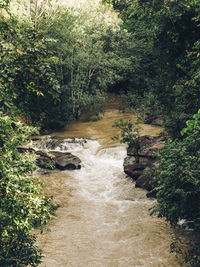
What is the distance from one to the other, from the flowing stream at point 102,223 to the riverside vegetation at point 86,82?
69cm

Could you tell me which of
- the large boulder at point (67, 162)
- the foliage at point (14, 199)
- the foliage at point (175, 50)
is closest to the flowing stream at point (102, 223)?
the large boulder at point (67, 162)

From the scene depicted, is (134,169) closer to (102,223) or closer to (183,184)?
(102,223)

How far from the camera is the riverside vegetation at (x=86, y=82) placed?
357 centimetres

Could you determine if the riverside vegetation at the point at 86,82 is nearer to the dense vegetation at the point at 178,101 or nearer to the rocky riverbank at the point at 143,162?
the dense vegetation at the point at 178,101

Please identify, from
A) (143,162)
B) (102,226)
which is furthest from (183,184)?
(143,162)

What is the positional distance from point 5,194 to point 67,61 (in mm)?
17181

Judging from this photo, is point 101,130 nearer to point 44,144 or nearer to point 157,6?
point 44,144

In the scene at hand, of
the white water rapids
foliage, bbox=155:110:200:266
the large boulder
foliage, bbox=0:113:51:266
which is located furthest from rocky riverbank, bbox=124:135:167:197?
foliage, bbox=0:113:51:266

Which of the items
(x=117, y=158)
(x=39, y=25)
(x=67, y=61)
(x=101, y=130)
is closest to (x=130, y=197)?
(x=117, y=158)

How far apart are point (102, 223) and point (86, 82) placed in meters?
16.1

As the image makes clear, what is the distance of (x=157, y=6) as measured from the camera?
33.2ft

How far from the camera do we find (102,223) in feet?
25.7

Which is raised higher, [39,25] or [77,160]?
[39,25]

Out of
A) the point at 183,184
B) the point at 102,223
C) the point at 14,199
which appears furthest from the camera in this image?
the point at 102,223
